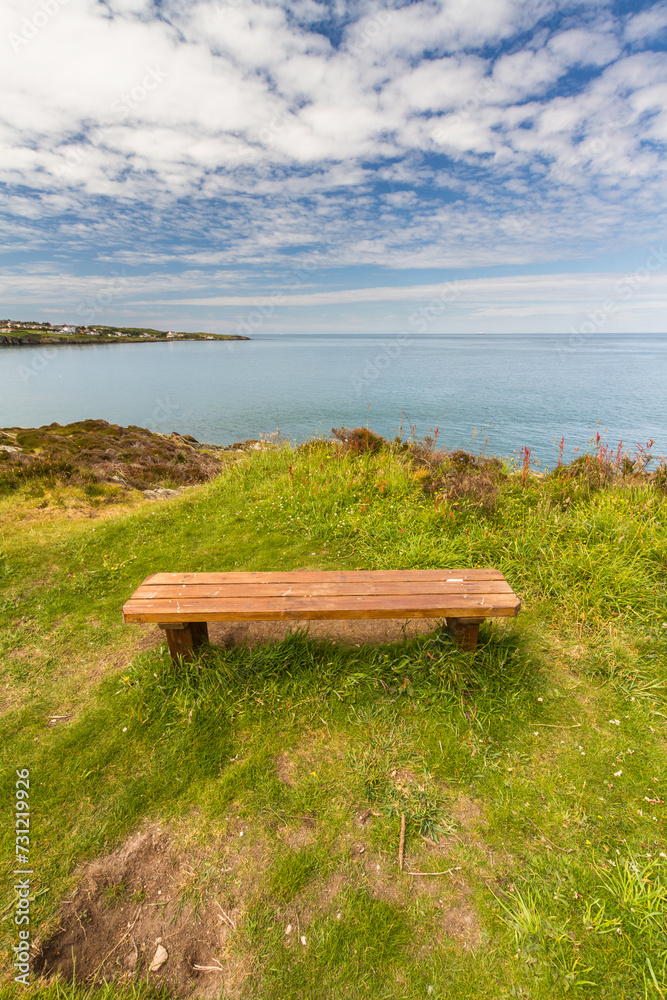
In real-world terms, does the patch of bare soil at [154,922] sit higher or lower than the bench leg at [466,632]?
lower

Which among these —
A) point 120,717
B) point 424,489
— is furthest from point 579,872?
point 424,489

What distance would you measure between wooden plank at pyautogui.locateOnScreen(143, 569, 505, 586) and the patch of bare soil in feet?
5.69

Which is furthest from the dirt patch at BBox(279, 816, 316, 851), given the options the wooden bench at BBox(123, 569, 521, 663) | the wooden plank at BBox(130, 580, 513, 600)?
the wooden plank at BBox(130, 580, 513, 600)

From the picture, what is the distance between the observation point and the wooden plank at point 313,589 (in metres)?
3.38

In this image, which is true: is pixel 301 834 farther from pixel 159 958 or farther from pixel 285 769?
pixel 159 958

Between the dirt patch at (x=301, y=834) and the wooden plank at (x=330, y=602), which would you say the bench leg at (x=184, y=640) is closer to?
the wooden plank at (x=330, y=602)

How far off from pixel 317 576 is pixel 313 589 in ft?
0.96

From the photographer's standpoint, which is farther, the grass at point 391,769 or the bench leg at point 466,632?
the bench leg at point 466,632

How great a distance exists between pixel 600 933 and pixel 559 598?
2778 mm

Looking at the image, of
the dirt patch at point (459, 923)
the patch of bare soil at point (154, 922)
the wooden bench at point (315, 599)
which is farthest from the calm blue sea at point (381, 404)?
the patch of bare soil at point (154, 922)

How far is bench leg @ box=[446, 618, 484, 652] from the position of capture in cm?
347

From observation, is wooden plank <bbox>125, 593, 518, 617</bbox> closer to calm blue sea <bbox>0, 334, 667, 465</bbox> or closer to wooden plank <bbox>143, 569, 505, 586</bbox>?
wooden plank <bbox>143, 569, 505, 586</bbox>

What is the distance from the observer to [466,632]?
3555 mm

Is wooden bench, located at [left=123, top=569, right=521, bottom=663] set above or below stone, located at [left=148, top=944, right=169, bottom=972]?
above
